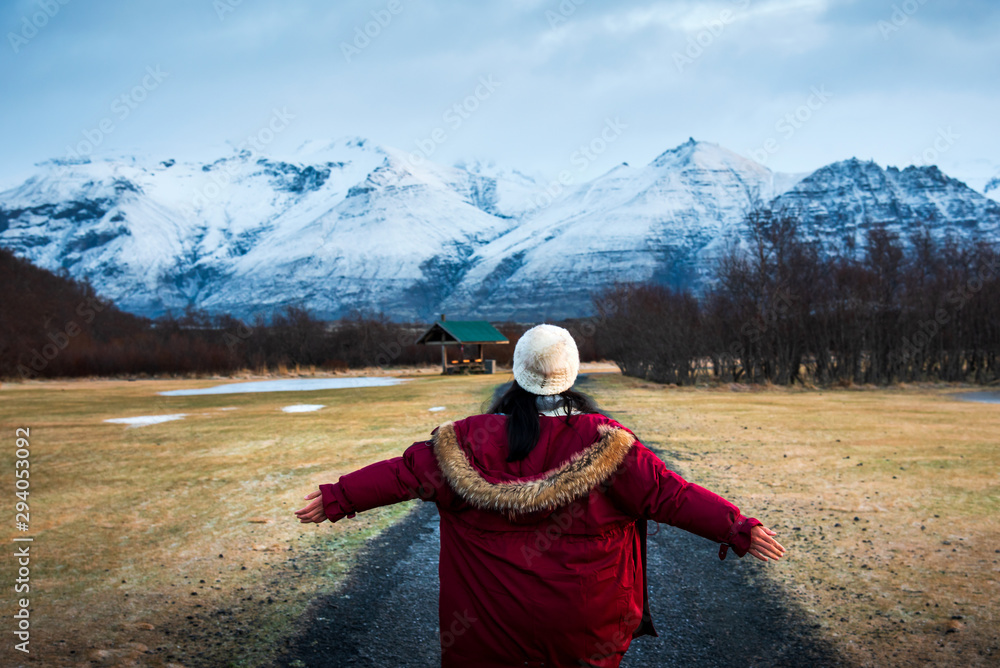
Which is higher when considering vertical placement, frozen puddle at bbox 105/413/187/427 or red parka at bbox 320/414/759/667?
red parka at bbox 320/414/759/667

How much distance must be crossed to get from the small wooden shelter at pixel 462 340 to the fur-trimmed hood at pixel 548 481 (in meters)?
48.1

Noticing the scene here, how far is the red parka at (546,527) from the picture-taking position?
256 cm

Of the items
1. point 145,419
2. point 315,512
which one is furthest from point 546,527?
point 145,419

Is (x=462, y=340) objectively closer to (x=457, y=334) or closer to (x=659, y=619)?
(x=457, y=334)

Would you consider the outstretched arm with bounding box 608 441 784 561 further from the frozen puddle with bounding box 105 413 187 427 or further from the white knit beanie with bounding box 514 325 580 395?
the frozen puddle with bounding box 105 413 187 427

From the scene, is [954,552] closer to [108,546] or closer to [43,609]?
[43,609]

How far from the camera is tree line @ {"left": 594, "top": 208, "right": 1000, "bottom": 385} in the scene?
3159cm

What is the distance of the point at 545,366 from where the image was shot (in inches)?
111

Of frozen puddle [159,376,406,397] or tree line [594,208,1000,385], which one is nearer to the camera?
tree line [594,208,1000,385]

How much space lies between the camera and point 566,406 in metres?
2.83

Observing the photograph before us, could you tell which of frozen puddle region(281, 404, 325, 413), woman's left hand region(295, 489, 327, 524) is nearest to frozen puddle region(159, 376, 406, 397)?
frozen puddle region(281, 404, 325, 413)

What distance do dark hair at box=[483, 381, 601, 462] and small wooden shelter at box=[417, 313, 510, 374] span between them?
4788 centimetres

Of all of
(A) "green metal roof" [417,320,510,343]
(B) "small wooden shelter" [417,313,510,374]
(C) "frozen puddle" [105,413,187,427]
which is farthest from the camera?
(A) "green metal roof" [417,320,510,343]

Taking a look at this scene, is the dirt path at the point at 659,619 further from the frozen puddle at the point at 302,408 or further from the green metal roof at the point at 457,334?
the green metal roof at the point at 457,334
